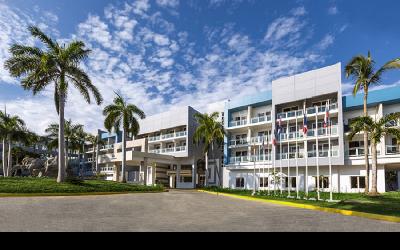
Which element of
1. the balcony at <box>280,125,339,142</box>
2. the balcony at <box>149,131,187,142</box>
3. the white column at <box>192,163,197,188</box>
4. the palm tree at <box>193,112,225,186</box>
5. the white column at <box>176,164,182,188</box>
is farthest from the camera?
the white column at <box>176,164,182,188</box>

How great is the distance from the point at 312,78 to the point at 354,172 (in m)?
11.3

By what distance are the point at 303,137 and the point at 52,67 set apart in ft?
87.1

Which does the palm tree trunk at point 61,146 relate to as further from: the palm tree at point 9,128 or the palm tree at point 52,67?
the palm tree at point 9,128

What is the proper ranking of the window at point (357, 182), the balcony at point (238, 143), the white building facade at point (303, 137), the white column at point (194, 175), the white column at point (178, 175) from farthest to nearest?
the white column at point (178, 175) → the white column at point (194, 175) → the balcony at point (238, 143) → the window at point (357, 182) → the white building facade at point (303, 137)

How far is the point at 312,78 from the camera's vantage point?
39812 mm

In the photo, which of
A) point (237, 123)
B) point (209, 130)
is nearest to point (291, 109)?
point (237, 123)

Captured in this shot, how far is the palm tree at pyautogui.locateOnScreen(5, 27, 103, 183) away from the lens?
2842 cm

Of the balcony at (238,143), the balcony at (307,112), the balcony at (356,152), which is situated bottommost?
the balcony at (356,152)

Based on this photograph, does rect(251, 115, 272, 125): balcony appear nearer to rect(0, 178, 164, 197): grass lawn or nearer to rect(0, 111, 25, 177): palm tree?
rect(0, 178, 164, 197): grass lawn

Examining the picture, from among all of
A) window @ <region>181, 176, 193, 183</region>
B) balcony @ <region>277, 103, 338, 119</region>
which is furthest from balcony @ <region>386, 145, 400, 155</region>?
window @ <region>181, 176, 193, 183</region>

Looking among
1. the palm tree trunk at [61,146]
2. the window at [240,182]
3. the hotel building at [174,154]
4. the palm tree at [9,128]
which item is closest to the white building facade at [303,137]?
the window at [240,182]

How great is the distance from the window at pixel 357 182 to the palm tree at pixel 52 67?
28351 millimetres

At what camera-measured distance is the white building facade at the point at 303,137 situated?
3559 centimetres
